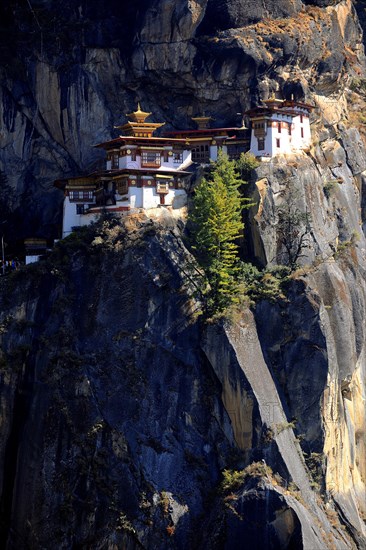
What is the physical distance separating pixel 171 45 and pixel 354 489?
26.9 meters

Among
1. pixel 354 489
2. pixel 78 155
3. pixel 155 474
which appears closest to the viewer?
pixel 155 474

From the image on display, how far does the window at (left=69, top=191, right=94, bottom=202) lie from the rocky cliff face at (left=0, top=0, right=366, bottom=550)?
3765mm

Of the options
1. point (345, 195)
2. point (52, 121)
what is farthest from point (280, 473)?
point (52, 121)

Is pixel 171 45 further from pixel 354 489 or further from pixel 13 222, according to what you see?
pixel 354 489

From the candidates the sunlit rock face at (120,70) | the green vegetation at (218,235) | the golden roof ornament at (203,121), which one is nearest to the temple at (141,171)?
the golden roof ornament at (203,121)

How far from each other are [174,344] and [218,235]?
242 inches

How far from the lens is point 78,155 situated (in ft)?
318

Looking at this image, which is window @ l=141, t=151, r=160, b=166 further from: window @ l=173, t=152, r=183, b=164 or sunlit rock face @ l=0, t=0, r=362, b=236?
sunlit rock face @ l=0, t=0, r=362, b=236

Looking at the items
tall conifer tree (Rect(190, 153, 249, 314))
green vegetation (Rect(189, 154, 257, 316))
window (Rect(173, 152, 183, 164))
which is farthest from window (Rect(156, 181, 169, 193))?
window (Rect(173, 152, 183, 164))

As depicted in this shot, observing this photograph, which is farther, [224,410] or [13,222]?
[13,222]

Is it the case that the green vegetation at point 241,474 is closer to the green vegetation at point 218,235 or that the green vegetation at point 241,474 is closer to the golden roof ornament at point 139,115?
the green vegetation at point 218,235

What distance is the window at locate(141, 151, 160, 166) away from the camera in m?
91.5

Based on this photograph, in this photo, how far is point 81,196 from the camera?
92.3 metres

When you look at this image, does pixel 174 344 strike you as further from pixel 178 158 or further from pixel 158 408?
pixel 178 158
